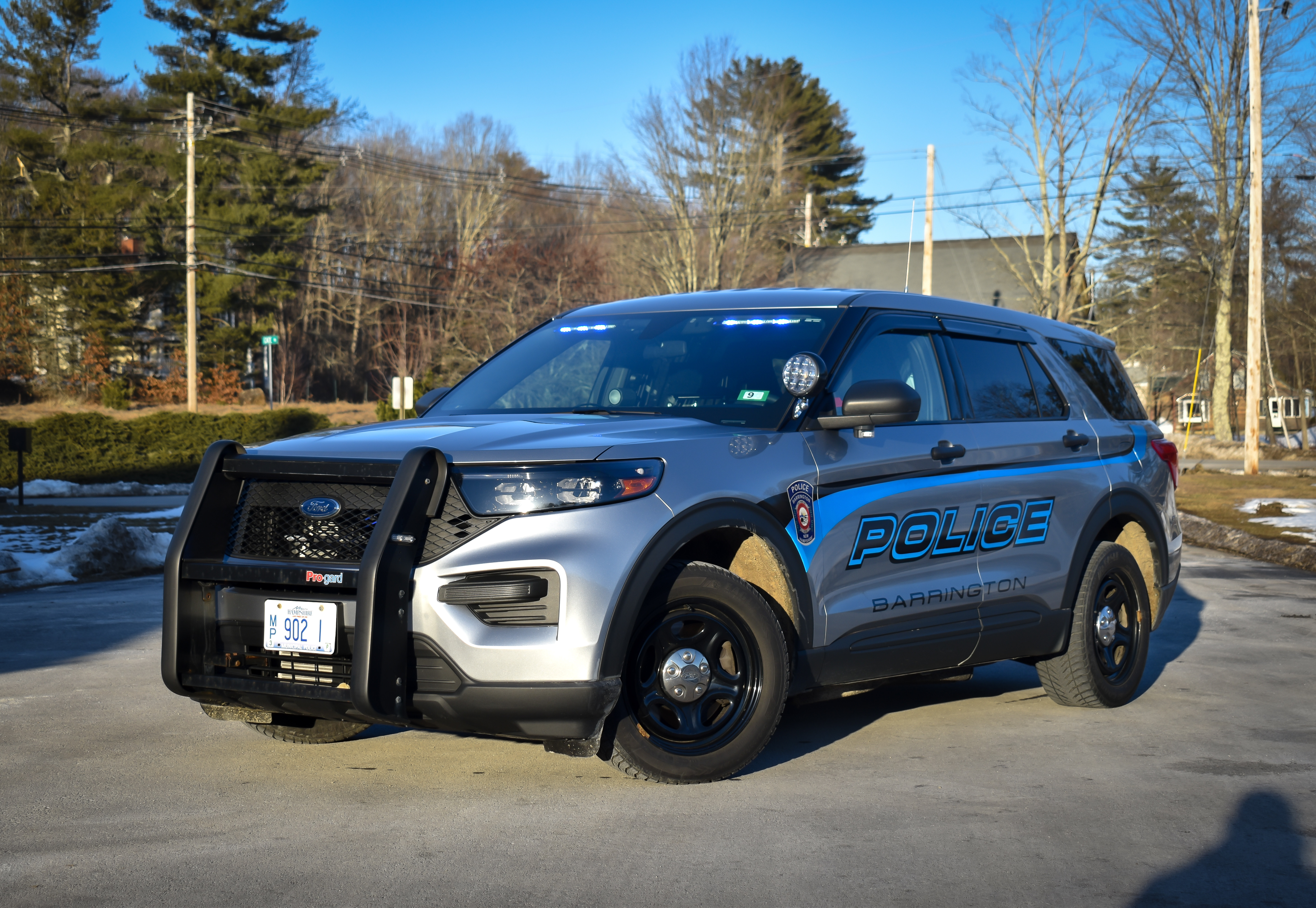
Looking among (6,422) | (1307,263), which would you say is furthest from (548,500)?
(1307,263)

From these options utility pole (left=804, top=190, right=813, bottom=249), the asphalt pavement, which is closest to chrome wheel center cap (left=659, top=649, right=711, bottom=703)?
the asphalt pavement

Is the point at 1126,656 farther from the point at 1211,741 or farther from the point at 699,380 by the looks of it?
the point at 699,380

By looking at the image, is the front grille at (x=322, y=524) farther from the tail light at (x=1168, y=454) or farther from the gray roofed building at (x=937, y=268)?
the gray roofed building at (x=937, y=268)

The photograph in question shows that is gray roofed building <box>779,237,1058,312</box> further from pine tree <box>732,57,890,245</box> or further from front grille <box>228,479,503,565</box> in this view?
front grille <box>228,479,503,565</box>

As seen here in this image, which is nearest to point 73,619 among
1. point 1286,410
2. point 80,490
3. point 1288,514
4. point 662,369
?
point 662,369

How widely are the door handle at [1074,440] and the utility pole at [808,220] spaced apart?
45.7 meters

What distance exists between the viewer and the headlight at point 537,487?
434 centimetres

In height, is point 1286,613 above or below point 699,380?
below

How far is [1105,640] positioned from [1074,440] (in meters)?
1.08

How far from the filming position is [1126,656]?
22.6ft

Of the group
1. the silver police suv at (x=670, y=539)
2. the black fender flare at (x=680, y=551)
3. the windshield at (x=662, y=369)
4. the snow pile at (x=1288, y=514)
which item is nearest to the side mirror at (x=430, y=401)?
the windshield at (x=662, y=369)

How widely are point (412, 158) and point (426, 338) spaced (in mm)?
12553

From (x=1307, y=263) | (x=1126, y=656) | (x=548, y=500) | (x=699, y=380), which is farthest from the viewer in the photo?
(x=1307, y=263)

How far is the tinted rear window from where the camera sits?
715 centimetres
